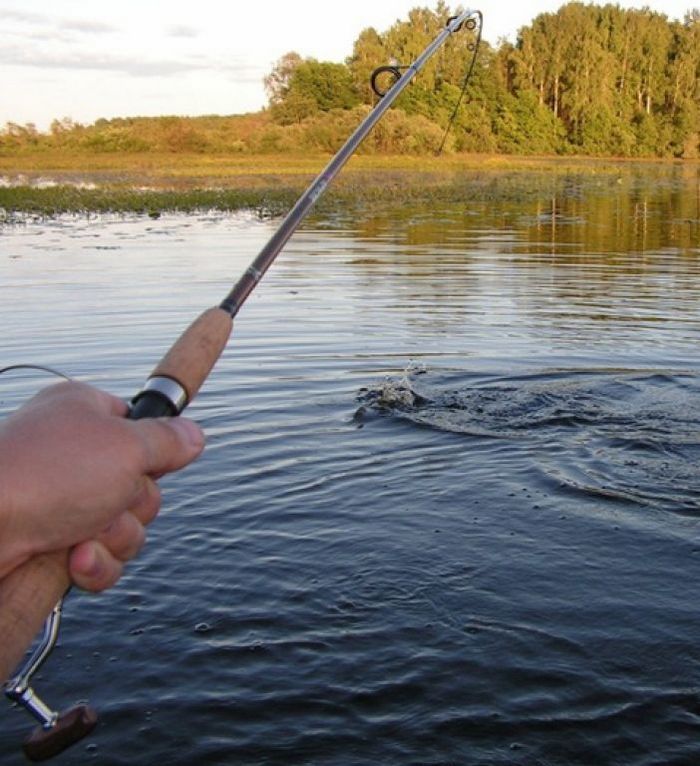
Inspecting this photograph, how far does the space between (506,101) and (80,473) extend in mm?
97419

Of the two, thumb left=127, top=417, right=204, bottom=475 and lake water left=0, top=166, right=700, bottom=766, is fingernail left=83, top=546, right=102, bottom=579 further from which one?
lake water left=0, top=166, right=700, bottom=766

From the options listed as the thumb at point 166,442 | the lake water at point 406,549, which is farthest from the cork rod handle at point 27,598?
the lake water at point 406,549

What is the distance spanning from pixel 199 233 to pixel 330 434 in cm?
1902

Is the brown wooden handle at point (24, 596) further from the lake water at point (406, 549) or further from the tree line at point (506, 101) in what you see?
the tree line at point (506, 101)

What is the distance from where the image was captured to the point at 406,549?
5914mm

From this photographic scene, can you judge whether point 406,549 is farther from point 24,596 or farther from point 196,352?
point 24,596

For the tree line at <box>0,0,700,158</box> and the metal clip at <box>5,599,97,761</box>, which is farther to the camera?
the tree line at <box>0,0,700,158</box>

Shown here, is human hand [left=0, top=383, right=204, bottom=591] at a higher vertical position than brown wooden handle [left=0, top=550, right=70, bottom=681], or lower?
higher

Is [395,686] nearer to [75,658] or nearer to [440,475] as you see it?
[75,658]

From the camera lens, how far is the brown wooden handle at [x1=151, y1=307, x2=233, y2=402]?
87.9 inches

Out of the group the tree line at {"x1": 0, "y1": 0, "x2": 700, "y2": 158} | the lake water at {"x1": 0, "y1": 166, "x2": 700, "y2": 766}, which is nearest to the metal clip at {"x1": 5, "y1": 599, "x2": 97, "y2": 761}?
the lake water at {"x1": 0, "y1": 166, "x2": 700, "y2": 766}

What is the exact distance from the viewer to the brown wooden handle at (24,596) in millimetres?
1774

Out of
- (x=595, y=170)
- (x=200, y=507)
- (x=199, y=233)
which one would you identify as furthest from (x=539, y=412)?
(x=595, y=170)

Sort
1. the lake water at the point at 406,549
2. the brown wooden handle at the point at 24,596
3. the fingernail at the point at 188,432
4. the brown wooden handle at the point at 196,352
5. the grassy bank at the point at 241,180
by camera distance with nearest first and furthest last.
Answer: the brown wooden handle at the point at 24,596 < the fingernail at the point at 188,432 < the brown wooden handle at the point at 196,352 < the lake water at the point at 406,549 < the grassy bank at the point at 241,180
